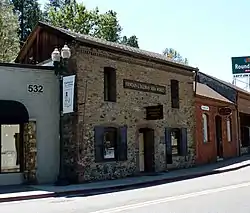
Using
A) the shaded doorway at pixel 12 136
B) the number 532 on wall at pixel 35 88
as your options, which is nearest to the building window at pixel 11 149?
the shaded doorway at pixel 12 136

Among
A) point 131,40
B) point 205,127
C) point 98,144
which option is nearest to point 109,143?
point 98,144

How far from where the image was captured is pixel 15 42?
40.1m

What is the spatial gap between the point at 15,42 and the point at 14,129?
2425cm

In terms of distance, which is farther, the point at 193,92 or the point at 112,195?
the point at 193,92

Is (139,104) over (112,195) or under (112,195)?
over

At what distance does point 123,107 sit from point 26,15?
119ft

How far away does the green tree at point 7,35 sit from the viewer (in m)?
38.2

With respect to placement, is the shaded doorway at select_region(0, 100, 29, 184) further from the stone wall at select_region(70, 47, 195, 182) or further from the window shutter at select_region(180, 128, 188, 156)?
the window shutter at select_region(180, 128, 188, 156)

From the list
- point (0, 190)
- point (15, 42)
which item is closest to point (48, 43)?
point (0, 190)

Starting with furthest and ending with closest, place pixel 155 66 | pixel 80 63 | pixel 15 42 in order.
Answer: pixel 15 42, pixel 155 66, pixel 80 63

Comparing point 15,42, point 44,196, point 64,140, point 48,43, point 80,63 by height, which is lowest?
point 44,196

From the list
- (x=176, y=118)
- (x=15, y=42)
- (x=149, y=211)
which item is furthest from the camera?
(x=15, y=42)

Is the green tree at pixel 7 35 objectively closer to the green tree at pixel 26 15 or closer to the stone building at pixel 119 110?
the green tree at pixel 26 15

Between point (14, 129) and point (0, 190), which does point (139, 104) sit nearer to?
point (14, 129)
